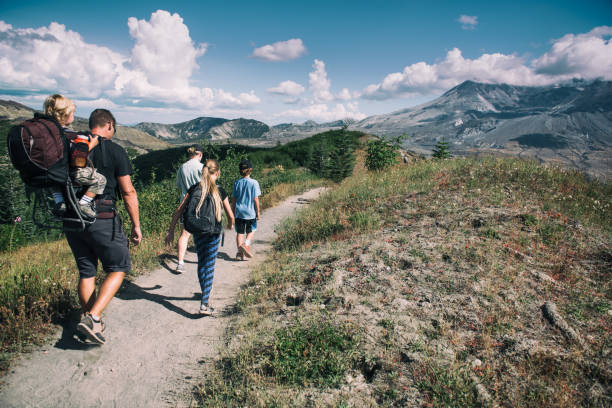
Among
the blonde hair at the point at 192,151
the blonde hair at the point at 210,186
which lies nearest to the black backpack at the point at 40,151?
the blonde hair at the point at 210,186

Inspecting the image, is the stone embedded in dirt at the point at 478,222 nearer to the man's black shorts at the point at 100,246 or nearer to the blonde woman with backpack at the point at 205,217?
the blonde woman with backpack at the point at 205,217

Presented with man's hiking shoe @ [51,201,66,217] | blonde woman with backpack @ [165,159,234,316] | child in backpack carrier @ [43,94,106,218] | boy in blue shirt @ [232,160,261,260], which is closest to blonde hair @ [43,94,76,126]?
child in backpack carrier @ [43,94,106,218]

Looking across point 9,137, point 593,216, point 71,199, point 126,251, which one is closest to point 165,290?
point 126,251

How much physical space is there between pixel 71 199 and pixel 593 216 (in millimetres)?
9735

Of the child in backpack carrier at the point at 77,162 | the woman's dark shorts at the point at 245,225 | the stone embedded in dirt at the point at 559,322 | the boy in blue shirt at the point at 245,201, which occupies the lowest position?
the stone embedded in dirt at the point at 559,322

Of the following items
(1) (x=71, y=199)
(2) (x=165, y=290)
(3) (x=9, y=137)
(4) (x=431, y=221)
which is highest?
(3) (x=9, y=137)

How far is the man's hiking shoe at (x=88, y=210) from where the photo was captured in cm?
310

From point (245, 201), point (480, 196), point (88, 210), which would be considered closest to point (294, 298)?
point (245, 201)

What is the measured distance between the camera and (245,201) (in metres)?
6.55

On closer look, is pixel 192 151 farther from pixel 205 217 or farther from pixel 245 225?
pixel 205 217

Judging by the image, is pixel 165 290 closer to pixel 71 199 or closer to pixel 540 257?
pixel 71 199

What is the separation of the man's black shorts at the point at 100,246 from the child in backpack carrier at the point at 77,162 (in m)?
0.24

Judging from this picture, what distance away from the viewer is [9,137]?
2.67 m

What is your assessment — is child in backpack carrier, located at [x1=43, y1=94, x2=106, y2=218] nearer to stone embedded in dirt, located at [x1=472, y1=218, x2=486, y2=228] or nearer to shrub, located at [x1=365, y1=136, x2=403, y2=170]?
stone embedded in dirt, located at [x1=472, y1=218, x2=486, y2=228]
